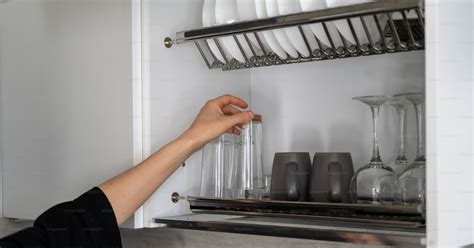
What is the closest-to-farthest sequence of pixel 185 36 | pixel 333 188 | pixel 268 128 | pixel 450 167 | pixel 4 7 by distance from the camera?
1. pixel 450 167
2. pixel 333 188
3. pixel 185 36
4. pixel 268 128
5. pixel 4 7

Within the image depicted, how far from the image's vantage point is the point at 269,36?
4.15 ft

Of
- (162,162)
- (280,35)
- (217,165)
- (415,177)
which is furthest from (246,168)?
(415,177)

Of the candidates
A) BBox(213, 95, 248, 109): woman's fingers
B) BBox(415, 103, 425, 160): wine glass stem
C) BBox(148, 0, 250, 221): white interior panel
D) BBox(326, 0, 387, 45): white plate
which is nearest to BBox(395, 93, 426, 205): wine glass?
BBox(415, 103, 425, 160): wine glass stem

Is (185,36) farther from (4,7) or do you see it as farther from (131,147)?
(4,7)

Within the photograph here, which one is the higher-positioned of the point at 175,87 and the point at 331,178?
the point at 175,87

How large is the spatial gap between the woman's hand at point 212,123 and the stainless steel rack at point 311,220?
0.11 m

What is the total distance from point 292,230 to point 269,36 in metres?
0.36

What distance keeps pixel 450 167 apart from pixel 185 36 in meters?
0.55

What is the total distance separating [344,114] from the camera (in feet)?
4.42

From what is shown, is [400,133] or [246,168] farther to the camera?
[246,168]

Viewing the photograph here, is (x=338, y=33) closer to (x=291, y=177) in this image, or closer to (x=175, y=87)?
(x=291, y=177)

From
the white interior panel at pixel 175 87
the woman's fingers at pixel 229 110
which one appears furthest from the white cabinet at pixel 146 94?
the woman's fingers at pixel 229 110

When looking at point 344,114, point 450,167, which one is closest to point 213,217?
point 344,114

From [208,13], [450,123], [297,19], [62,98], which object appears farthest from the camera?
[62,98]
